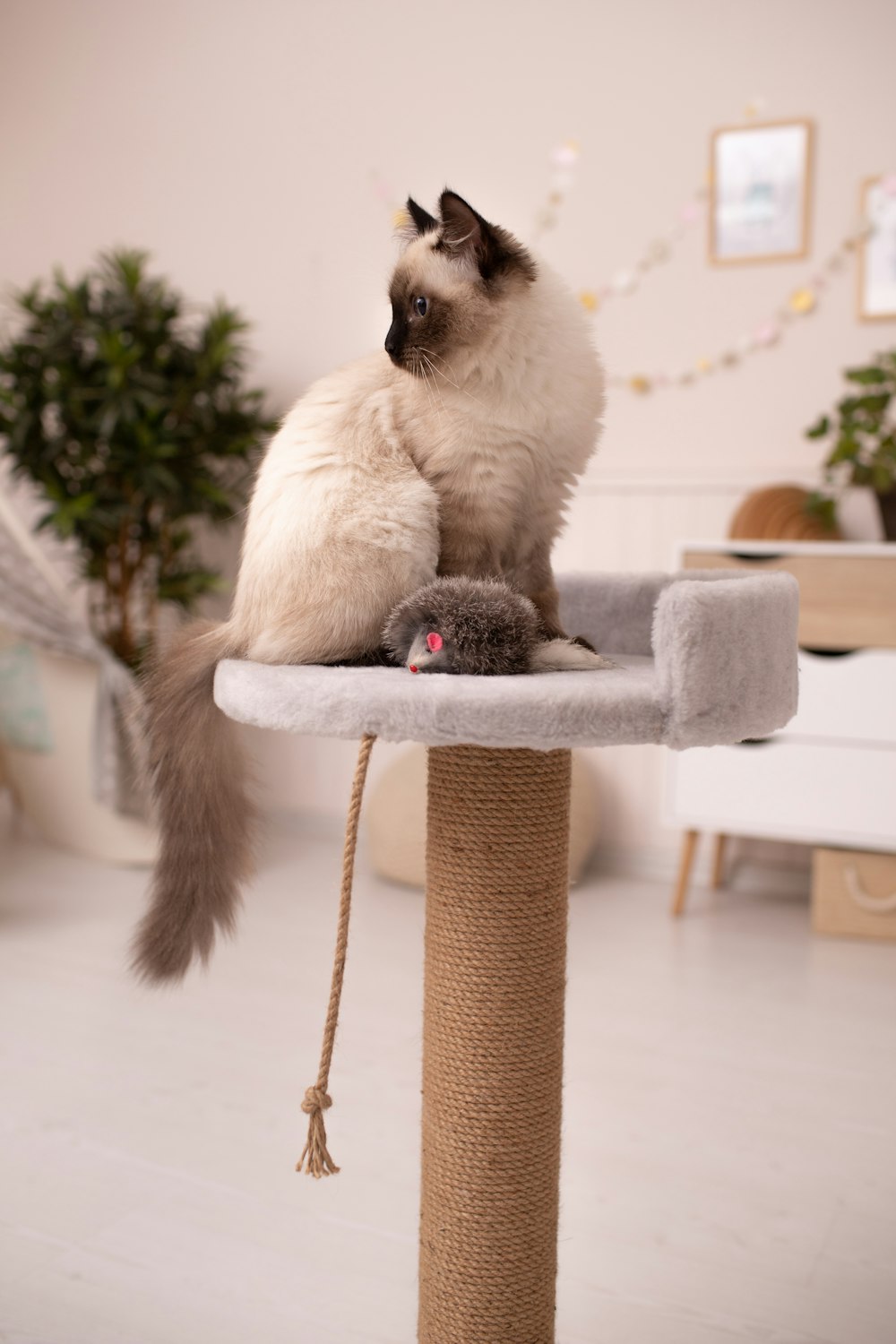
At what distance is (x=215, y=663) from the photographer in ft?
3.76

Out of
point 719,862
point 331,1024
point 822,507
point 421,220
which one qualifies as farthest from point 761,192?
point 331,1024

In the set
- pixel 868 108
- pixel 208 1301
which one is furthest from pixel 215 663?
pixel 868 108

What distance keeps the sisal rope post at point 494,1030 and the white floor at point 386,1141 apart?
28 centimetres

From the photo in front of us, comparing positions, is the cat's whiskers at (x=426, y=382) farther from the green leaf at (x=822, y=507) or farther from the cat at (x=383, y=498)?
the green leaf at (x=822, y=507)

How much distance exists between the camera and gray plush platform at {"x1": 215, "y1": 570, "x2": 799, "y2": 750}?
0.88 meters

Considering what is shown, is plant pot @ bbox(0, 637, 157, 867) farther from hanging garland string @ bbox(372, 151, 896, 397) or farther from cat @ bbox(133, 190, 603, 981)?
cat @ bbox(133, 190, 603, 981)

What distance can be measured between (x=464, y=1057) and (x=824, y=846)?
5.50 ft

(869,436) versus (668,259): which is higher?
(668,259)

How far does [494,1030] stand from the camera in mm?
1076

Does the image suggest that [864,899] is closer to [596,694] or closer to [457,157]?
[596,694]

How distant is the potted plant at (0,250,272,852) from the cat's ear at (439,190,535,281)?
73.5 inches

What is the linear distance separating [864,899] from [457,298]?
185 centimetres

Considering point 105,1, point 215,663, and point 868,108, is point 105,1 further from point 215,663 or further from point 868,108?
point 215,663

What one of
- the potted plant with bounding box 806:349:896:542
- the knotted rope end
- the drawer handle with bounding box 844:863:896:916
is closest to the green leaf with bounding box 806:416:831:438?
the potted plant with bounding box 806:349:896:542
